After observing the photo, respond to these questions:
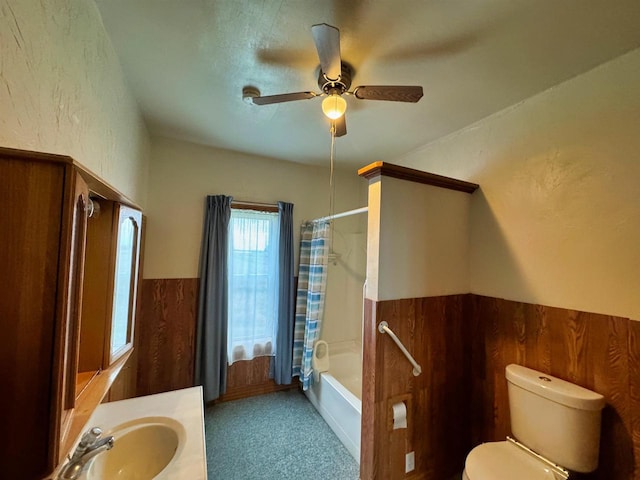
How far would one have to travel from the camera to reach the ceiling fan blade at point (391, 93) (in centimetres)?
131

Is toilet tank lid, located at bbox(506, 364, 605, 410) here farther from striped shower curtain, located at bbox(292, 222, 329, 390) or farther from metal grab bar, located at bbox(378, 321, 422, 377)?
striped shower curtain, located at bbox(292, 222, 329, 390)

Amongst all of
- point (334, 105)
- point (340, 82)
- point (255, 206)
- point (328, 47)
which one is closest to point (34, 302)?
point (328, 47)

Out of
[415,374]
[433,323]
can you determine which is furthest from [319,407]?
[433,323]

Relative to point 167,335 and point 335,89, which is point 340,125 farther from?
point 167,335

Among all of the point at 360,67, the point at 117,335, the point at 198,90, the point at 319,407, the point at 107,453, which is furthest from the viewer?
the point at 319,407

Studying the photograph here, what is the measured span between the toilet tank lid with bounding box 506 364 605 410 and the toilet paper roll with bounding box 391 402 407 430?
0.68m

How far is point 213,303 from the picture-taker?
2523 mm

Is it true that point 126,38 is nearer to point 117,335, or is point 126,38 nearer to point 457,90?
point 117,335

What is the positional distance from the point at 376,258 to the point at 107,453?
60.2 inches

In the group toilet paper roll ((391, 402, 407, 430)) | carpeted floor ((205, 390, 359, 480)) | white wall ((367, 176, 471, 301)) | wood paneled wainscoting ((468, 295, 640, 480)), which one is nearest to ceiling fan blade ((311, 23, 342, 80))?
white wall ((367, 176, 471, 301))

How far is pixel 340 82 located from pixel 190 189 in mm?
1858

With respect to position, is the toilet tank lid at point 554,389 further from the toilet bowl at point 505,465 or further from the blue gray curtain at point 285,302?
the blue gray curtain at point 285,302

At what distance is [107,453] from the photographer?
3.40 feet

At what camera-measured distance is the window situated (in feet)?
8.82
